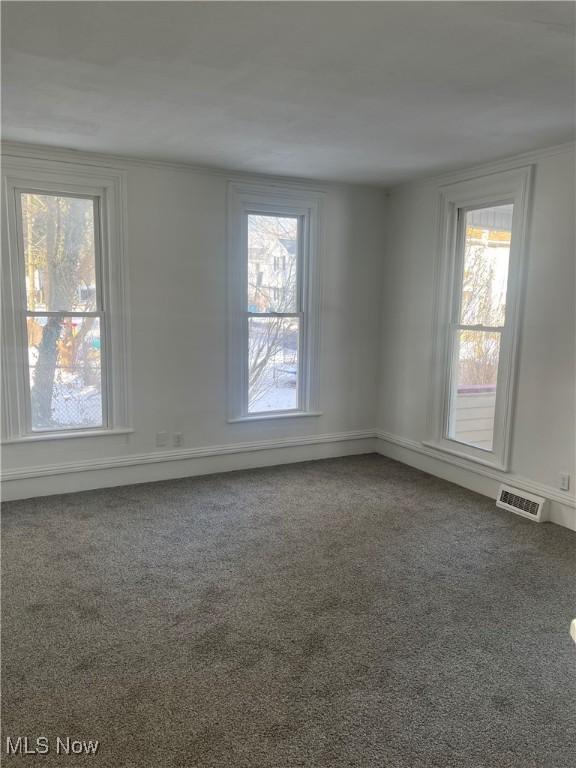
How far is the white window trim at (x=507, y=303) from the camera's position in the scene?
396 centimetres

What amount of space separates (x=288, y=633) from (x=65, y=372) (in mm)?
2702

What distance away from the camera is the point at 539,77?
2531 mm

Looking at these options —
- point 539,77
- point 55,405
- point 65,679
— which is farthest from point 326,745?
point 55,405

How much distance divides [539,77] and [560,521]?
2741 millimetres

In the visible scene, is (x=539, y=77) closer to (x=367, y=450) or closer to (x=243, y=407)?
(x=243, y=407)

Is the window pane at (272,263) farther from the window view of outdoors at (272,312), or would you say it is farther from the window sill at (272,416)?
the window sill at (272,416)

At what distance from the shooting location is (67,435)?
4.23 m

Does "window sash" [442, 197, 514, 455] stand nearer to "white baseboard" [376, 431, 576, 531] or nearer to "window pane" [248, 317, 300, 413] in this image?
"white baseboard" [376, 431, 576, 531]

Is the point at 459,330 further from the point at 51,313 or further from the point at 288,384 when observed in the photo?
the point at 51,313

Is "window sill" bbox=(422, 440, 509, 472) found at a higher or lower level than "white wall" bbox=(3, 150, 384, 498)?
lower

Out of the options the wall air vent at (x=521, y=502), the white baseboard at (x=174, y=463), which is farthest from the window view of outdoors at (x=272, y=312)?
the wall air vent at (x=521, y=502)

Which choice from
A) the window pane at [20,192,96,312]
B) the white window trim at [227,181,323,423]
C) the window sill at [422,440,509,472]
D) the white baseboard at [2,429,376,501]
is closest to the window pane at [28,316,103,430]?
the window pane at [20,192,96,312]

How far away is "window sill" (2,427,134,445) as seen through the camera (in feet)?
13.4

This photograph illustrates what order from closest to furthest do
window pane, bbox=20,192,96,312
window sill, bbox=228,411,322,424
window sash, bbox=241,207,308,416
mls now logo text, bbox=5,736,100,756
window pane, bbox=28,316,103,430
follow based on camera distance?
mls now logo text, bbox=5,736,100,756 < window pane, bbox=20,192,96,312 < window pane, bbox=28,316,103,430 < window sash, bbox=241,207,308,416 < window sill, bbox=228,411,322,424
